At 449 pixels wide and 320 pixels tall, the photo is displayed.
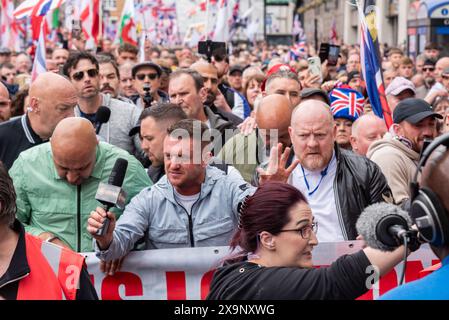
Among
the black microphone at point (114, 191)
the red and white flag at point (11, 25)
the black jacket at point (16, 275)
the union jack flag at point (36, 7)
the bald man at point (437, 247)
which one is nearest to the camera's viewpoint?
the bald man at point (437, 247)

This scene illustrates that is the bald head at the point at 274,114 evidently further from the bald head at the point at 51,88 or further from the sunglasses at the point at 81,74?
the sunglasses at the point at 81,74

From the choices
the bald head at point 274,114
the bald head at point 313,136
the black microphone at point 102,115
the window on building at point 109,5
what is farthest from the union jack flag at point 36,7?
the window on building at point 109,5

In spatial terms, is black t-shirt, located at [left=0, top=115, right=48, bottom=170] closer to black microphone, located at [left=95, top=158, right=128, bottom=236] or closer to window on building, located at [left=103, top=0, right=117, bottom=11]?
black microphone, located at [left=95, top=158, right=128, bottom=236]

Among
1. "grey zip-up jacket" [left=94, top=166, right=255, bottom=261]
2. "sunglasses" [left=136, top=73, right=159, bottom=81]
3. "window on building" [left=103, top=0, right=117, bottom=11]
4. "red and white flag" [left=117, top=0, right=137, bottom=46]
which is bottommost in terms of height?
"grey zip-up jacket" [left=94, top=166, right=255, bottom=261]

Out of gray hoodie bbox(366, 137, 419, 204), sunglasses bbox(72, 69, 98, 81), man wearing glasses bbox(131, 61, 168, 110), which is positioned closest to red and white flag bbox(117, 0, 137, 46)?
man wearing glasses bbox(131, 61, 168, 110)

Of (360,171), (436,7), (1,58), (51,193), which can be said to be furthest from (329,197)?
(436,7)

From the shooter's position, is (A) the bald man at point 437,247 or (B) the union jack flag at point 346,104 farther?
(B) the union jack flag at point 346,104

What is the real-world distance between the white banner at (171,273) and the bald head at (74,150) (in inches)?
21.2

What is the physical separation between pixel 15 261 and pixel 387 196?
2.78 meters

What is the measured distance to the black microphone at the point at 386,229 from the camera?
2.85 m

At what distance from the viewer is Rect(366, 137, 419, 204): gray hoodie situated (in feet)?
20.4

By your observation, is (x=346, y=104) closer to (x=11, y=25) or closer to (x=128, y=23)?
(x=128, y=23)

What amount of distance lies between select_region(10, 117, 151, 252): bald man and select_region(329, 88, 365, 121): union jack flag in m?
3.39

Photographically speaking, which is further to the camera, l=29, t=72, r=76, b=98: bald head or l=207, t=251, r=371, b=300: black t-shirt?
l=29, t=72, r=76, b=98: bald head
